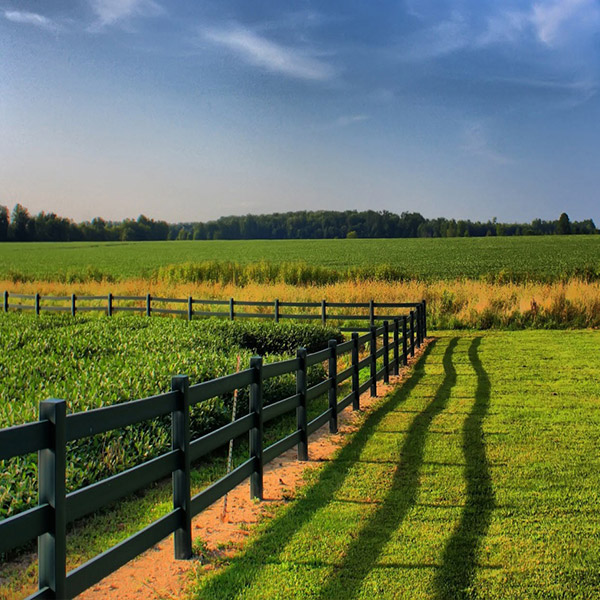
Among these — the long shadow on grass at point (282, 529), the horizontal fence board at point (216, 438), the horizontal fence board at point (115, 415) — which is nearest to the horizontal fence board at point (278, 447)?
the long shadow on grass at point (282, 529)

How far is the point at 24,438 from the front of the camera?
3.10 meters

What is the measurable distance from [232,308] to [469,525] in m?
15.8

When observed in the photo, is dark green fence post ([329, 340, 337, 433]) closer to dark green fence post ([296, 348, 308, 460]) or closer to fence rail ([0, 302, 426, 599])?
dark green fence post ([296, 348, 308, 460])

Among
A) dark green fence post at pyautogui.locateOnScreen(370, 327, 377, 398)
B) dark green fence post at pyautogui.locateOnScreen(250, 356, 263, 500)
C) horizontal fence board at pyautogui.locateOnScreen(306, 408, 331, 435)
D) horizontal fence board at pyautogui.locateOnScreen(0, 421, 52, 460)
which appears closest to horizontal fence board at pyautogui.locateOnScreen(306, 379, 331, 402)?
horizontal fence board at pyautogui.locateOnScreen(306, 408, 331, 435)

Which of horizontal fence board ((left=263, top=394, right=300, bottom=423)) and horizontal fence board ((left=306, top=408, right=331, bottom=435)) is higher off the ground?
horizontal fence board ((left=263, top=394, right=300, bottom=423))

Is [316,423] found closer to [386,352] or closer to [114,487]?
[114,487]

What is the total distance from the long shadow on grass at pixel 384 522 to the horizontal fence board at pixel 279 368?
156cm

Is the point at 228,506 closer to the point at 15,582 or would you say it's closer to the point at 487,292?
the point at 15,582

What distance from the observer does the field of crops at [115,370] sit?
6562mm

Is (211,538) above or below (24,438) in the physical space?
below

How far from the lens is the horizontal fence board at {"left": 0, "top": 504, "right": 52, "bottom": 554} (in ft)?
9.80

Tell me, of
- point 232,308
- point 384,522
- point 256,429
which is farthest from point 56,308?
point 384,522

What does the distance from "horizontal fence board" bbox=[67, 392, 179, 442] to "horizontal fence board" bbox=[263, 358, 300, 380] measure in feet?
6.12

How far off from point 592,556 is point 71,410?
18.0 feet
